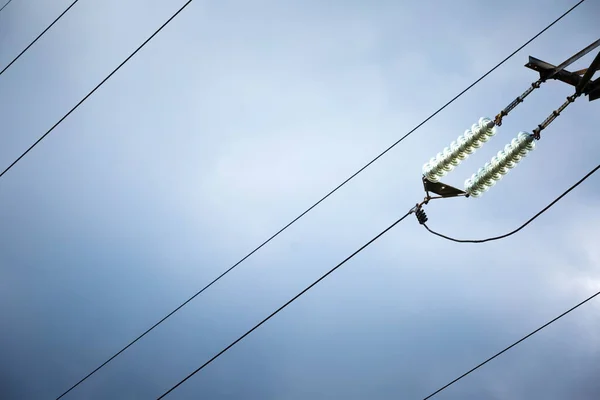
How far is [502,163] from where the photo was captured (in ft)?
44.7

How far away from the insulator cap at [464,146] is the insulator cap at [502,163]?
461 mm

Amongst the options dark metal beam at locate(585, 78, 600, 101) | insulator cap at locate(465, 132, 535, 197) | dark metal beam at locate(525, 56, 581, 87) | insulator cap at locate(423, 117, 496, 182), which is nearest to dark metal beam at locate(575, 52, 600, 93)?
dark metal beam at locate(585, 78, 600, 101)

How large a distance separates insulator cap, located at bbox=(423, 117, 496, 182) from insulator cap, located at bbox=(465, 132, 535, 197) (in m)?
0.46

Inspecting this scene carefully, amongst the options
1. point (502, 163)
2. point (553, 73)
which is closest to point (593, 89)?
point (553, 73)

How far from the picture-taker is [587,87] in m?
12.4

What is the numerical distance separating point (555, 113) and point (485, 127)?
1361 mm

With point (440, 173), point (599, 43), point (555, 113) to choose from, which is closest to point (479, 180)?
point (440, 173)

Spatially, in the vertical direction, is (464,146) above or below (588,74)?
above

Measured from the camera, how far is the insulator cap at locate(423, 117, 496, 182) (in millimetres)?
13523

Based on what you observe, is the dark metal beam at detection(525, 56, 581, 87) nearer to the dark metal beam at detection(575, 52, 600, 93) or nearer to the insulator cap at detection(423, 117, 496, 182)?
the dark metal beam at detection(575, 52, 600, 93)

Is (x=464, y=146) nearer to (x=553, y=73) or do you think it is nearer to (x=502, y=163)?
(x=502, y=163)

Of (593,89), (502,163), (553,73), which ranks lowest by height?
(593,89)

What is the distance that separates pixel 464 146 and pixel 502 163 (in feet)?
2.79

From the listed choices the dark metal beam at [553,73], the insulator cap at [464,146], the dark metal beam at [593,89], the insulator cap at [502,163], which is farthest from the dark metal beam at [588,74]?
the insulator cap at [464,146]
